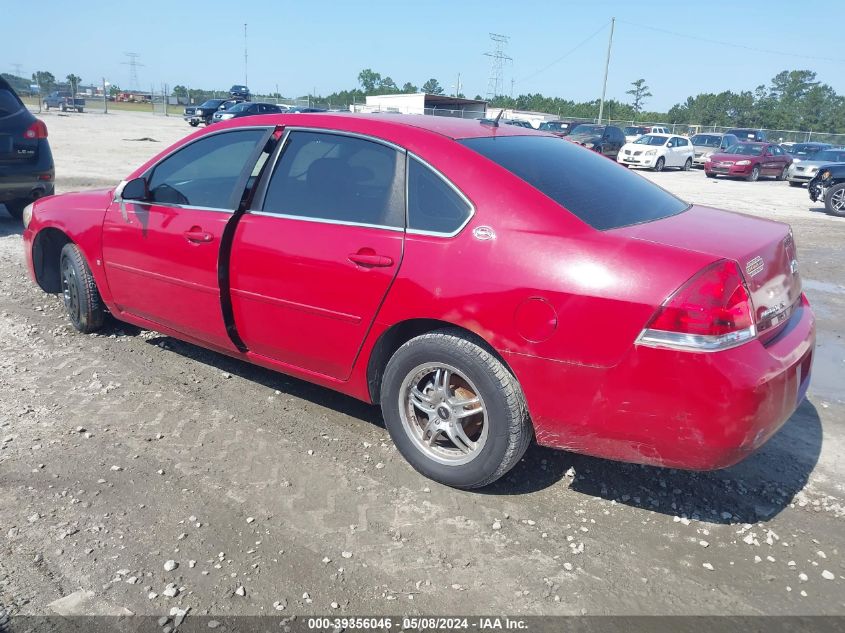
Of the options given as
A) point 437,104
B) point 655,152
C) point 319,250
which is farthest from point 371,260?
point 437,104

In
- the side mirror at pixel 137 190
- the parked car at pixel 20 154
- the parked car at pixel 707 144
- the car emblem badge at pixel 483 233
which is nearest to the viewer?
the car emblem badge at pixel 483 233

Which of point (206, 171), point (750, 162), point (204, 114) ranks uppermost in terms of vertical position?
point (206, 171)

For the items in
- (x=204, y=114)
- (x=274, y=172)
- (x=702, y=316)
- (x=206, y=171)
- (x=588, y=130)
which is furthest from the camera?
(x=204, y=114)

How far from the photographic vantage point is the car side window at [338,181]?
132 inches

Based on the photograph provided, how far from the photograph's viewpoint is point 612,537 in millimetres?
2963

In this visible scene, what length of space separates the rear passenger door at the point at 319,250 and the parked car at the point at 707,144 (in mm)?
29919

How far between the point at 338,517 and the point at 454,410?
71 cm

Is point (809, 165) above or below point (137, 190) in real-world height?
below

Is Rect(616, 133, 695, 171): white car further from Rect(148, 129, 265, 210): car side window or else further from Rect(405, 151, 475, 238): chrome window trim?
Rect(405, 151, 475, 238): chrome window trim

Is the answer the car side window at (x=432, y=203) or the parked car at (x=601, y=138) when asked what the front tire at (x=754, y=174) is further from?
the car side window at (x=432, y=203)

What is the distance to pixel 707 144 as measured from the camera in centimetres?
3138

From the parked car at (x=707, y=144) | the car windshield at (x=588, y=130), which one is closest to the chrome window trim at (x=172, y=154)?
the car windshield at (x=588, y=130)

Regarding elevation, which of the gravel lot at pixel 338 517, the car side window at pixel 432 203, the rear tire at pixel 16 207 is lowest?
the gravel lot at pixel 338 517

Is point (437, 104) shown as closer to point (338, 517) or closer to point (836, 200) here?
point (836, 200)
